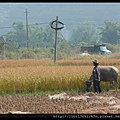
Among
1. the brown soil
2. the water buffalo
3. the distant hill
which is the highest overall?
the distant hill

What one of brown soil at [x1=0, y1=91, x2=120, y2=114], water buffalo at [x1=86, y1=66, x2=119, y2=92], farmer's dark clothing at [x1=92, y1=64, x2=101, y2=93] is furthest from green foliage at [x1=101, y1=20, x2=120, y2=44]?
brown soil at [x1=0, y1=91, x2=120, y2=114]

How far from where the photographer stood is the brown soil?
8434 millimetres

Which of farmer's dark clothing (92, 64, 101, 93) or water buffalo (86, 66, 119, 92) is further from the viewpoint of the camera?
water buffalo (86, 66, 119, 92)

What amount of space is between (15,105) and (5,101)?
80cm

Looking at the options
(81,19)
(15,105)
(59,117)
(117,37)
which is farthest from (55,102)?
(81,19)

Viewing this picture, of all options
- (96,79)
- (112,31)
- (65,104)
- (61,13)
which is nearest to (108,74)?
(96,79)

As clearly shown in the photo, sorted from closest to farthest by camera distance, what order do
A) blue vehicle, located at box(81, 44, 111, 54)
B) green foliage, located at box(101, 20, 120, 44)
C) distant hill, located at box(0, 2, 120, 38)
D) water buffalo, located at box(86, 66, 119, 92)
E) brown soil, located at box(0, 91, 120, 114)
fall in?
brown soil, located at box(0, 91, 120, 114), water buffalo, located at box(86, 66, 119, 92), blue vehicle, located at box(81, 44, 111, 54), green foliage, located at box(101, 20, 120, 44), distant hill, located at box(0, 2, 120, 38)

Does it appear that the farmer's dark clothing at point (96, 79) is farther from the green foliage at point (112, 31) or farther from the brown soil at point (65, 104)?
the green foliage at point (112, 31)

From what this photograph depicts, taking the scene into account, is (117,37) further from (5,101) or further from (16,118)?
(16,118)

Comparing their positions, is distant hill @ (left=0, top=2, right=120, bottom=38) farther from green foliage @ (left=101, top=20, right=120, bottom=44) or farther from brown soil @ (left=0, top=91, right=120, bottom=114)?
brown soil @ (left=0, top=91, right=120, bottom=114)

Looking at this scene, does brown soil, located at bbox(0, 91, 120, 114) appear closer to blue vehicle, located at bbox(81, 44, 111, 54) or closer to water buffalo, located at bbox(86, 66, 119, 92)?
water buffalo, located at bbox(86, 66, 119, 92)

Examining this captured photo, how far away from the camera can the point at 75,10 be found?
156625mm

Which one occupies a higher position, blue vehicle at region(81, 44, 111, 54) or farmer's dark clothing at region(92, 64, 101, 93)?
farmer's dark clothing at region(92, 64, 101, 93)


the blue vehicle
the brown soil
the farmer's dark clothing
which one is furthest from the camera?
the blue vehicle
